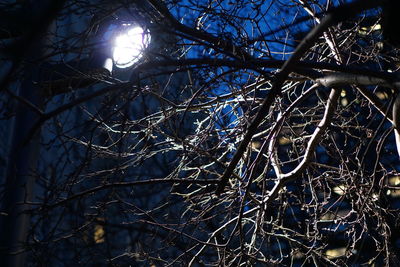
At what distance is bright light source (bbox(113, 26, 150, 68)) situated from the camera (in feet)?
14.6

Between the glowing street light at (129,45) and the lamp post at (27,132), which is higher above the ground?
the glowing street light at (129,45)

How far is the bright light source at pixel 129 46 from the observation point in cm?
445

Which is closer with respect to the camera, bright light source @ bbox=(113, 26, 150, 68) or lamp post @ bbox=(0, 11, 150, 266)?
lamp post @ bbox=(0, 11, 150, 266)

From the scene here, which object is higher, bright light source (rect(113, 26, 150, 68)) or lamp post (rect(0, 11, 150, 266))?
bright light source (rect(113, 26, 150, 68))

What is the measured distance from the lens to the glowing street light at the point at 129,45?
443cm

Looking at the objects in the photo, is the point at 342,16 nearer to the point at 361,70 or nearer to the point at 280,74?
the point at 280,74

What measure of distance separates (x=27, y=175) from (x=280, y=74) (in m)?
1.97

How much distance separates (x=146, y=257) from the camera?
6098 mm

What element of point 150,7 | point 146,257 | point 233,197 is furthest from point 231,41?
point 146,257

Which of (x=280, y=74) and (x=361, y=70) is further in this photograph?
(x=361, y=70)

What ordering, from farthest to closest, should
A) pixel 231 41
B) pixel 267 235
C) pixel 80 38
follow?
pixel 267 235 → pixel 231 41 → pixel 80 38

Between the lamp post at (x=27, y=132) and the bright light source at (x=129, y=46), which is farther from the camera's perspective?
the bright light source at (x=129, y=46)

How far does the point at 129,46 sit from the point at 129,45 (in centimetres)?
3

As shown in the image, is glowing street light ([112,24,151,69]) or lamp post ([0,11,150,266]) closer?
lamp post ([0,11,150,266])
